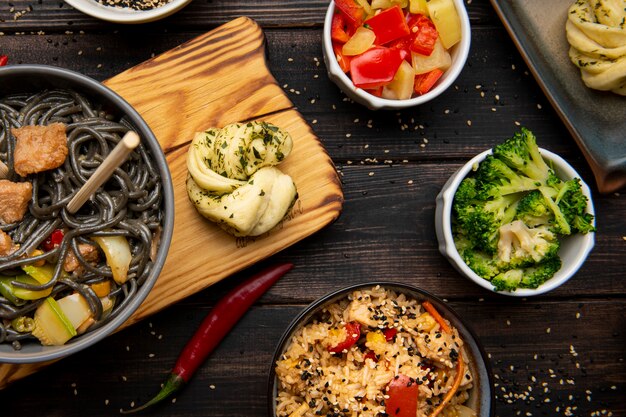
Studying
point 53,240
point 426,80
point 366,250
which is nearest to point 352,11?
point 426,80

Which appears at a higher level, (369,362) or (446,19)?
→ (446,19)

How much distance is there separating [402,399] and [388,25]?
1724mm

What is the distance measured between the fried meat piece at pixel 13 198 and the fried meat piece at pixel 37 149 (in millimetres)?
57

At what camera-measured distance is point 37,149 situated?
91.0 inches

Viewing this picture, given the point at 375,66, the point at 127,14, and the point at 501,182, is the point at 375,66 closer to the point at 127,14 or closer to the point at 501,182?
the point at 501,182

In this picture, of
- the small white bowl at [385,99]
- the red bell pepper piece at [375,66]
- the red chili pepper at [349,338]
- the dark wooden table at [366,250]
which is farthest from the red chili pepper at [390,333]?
the red bell pepper piece at [375,66]

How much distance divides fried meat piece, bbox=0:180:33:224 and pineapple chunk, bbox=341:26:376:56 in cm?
154

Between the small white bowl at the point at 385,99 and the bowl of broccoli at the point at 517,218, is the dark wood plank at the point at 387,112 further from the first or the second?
the bowl of broccoli at the point at 517,218

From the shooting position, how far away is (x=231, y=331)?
10.3 ft

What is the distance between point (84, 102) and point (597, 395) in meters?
2.95

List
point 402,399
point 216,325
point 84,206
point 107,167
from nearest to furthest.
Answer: point 107,167 → point 84,206 → point 402,399 → point 216,325

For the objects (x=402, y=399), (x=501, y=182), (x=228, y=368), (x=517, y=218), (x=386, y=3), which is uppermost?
(x=386, y=3)

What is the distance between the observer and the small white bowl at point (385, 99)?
2.92 meters

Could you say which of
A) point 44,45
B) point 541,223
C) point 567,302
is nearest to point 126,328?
point 44,45
